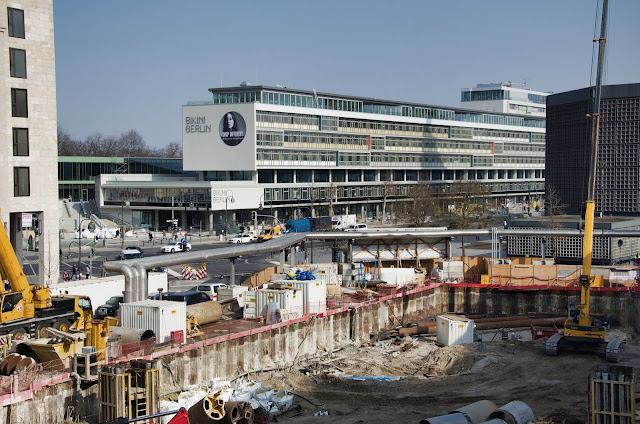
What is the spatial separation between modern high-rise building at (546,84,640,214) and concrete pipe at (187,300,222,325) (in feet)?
205

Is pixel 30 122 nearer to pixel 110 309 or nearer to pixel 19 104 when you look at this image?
pixel 19 104

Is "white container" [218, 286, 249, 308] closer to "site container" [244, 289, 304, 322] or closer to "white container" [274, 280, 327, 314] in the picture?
"site container" [244, 289, 304, 322]

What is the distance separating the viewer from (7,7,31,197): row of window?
1768 inches

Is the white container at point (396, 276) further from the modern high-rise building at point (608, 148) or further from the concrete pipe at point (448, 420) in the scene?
the modern high-rise building at point (608, 148)

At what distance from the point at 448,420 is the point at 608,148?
75.9 m

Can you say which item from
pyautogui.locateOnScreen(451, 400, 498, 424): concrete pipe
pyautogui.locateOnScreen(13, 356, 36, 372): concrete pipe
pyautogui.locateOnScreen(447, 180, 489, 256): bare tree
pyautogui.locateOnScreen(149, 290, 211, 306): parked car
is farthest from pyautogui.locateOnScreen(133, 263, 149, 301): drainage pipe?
pyautogui.locateOnScreen(447, 180, 489, 256): bare tree

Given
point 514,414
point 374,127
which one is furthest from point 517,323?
point 374,127

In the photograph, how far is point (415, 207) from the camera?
11562 centimetres

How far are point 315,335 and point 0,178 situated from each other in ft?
64.7

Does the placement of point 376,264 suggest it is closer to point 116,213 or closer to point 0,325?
point 0,325

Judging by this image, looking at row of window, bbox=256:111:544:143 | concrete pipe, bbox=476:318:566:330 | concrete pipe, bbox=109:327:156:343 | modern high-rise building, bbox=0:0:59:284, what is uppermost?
row of window, bbox=256:111:544:143

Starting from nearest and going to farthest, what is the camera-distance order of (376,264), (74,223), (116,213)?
(376,264), (74,223), (116,213)

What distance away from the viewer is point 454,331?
44438mm

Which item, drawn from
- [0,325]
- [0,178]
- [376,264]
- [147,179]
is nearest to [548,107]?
[376,264]
